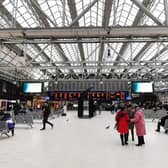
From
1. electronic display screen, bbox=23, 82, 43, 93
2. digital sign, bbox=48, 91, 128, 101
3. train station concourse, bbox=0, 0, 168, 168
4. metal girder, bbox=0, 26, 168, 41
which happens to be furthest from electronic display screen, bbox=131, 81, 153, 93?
metal girder, bbox=0, 26, 168, 41

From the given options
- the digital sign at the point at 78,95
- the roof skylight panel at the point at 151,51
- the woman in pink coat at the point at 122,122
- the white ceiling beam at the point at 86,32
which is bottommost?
the woman in pink coat at the point at 122,122

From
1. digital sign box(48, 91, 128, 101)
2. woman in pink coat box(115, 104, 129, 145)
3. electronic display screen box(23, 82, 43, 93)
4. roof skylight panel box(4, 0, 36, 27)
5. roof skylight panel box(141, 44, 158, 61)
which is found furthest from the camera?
digital sign box(48, 91, 128, 101)

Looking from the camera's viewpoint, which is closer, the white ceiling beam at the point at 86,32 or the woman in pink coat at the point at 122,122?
the woman in pink coat at the point at 122,122

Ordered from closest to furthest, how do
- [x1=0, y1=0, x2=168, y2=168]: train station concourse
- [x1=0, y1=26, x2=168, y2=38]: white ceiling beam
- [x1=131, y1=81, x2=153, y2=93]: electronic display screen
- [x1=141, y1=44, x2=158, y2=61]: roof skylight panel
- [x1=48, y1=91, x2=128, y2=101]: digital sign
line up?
[x1=0, y1=0, x2=168, y2=168]: train station concourse
[x1=0, y1=26, x2=168, y2=38]: white ceiling beam
[x1=131, y1=81, x2=153, y2=93]: electronic display screen
[x1=141, y1=44, x2=158, y2=61]: roof skylight panel
[x1=48, y1=91, x2=128, y2=101]: digital sign

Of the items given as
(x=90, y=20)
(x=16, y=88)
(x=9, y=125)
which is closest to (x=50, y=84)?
(x=16, y=88)

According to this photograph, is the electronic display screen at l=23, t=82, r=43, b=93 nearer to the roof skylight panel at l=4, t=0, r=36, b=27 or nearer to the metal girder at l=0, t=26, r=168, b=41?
the roof skylight panel at l=4, t=0, r=36, b=27

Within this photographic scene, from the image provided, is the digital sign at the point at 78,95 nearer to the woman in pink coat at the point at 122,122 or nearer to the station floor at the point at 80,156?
the woman in pink coat at the point at 122,122

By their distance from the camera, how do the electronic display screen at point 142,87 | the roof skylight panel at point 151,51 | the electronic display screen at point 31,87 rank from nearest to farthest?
the electronic display screen at point 142,87
the electronic display screen at point 31,87
the roof skylight panel at point 151,51

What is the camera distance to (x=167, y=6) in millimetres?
11000

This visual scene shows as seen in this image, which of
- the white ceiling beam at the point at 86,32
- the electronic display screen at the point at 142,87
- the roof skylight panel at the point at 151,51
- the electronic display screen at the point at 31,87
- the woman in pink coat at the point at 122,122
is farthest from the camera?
the roof skylight panel at the point at 151,51

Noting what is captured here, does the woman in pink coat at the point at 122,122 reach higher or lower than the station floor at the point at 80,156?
higher

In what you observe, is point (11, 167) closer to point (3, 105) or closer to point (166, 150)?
point (166, 150)

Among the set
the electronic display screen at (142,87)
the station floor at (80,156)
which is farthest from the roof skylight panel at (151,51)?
the station floor at (80,156)

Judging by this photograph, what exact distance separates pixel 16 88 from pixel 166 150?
37.2m
